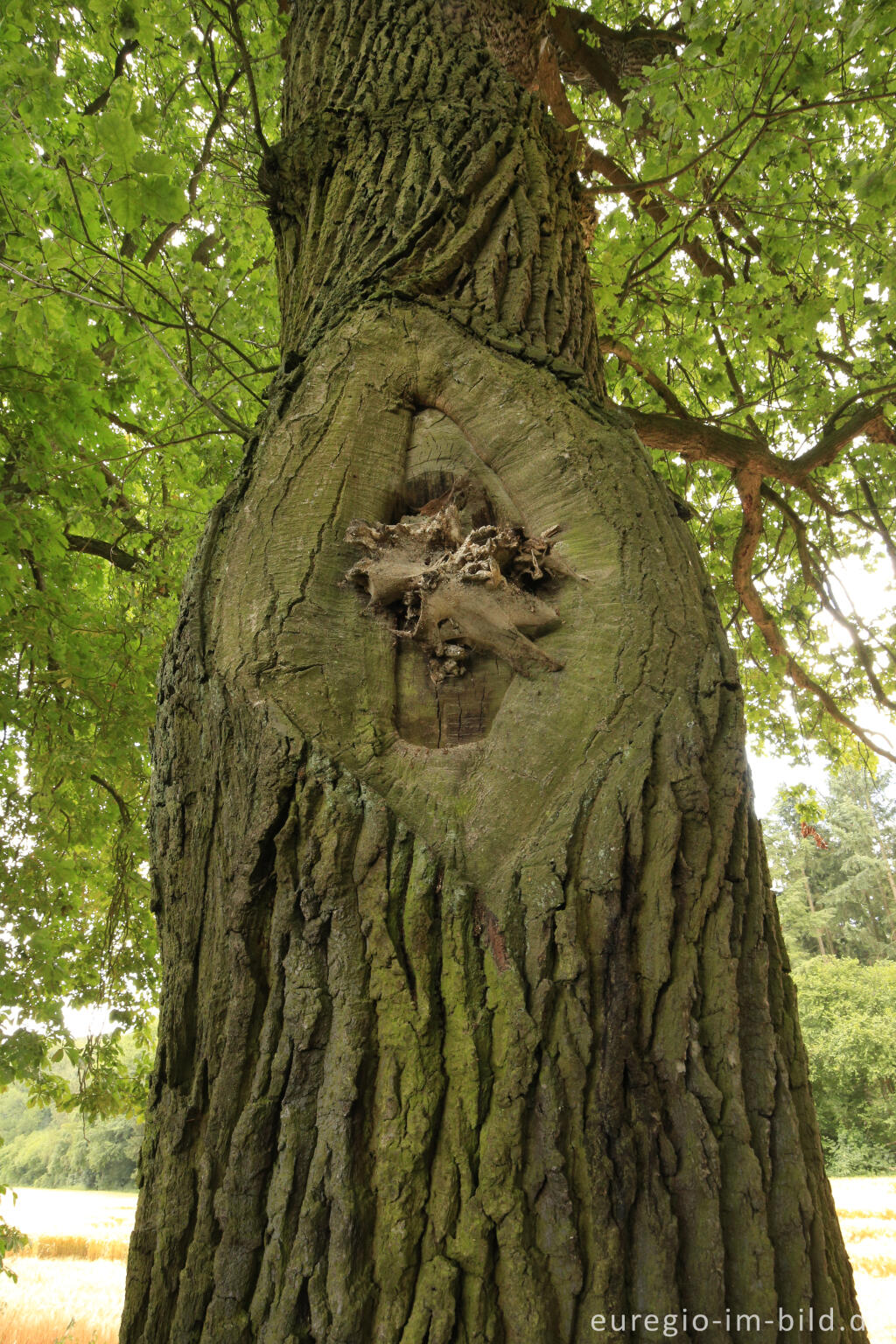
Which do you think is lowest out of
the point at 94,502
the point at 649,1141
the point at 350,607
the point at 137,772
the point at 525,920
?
the point at 649,1141

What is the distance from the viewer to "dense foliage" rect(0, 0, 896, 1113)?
3.28 metres

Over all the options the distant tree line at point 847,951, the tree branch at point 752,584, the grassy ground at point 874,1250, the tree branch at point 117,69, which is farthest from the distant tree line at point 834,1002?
the tree branch at point 117,69

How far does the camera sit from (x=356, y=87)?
2.61 metres

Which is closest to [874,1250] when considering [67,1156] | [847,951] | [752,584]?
[752,584]

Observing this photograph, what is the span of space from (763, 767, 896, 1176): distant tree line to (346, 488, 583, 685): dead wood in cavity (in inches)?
206

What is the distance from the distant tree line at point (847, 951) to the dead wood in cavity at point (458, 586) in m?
5.23

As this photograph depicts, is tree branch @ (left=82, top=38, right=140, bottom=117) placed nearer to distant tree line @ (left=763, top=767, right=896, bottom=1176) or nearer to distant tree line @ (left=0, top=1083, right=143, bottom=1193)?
distant tree line @ (left=763, top=767, right=896, bottom=1176)

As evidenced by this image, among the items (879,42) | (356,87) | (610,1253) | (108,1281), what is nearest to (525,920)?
(610,1253)

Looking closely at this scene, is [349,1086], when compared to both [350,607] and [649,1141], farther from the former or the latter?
[350,607]

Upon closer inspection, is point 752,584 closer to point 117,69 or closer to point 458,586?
point 458,586

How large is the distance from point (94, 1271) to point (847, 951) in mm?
31459

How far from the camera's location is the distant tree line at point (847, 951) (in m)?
18.8

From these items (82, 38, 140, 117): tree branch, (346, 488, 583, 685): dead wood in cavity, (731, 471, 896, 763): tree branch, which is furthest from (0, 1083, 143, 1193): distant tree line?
(346, 488, 583, 685): dead wood in cavity

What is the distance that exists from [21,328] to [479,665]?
9.93 feet
